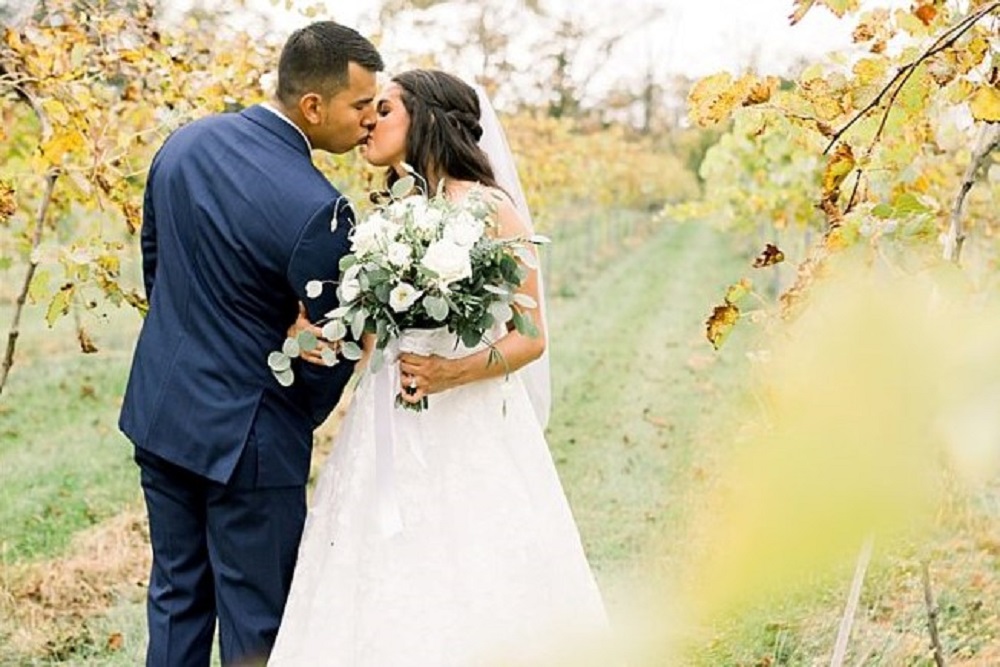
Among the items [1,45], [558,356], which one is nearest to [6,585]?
[1,45]

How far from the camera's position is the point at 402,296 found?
2.66 meters

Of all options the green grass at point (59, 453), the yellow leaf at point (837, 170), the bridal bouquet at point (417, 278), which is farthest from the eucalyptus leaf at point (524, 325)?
the green grass at point (59, 453)

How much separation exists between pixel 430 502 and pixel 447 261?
2.47 ft

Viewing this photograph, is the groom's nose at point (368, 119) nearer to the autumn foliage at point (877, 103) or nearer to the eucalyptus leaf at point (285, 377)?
the eucalyptus leaf at point (285, 377)

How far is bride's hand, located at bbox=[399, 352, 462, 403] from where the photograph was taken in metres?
2.95

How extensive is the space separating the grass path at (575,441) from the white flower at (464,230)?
693 mm

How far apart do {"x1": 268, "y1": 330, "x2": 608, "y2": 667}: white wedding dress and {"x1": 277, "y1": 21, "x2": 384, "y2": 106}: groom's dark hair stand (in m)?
0.67

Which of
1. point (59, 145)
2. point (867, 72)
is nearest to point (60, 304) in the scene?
point (59, 145)

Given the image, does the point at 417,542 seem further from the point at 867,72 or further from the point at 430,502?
the point at 867,72

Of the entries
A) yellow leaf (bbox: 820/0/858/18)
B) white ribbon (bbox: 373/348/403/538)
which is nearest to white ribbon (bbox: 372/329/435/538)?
white ribbon (bbox: 373/348/403/538)

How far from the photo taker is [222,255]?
2740 mm

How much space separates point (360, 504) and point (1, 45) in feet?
5.99

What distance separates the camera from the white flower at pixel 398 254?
2.65m

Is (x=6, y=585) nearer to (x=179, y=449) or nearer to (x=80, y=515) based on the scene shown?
(x=80, y=515)
